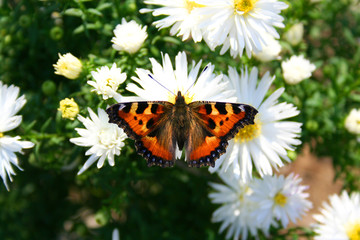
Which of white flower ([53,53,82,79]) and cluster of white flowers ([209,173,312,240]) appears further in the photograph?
cluster of white flowers ([209,173,312,240])

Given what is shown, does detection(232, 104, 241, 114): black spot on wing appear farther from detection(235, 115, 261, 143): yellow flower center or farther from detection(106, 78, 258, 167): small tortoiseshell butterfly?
detection(235, 115, 261, 143): yellow flower center

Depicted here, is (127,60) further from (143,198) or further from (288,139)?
(143,198)

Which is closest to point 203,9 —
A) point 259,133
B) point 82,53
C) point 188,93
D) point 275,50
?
point 188,93

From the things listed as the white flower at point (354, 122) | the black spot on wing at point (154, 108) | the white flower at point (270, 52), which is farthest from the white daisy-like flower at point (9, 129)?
the white flower at point (354, 122)

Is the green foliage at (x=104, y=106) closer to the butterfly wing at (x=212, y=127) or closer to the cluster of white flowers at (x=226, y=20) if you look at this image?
the cluster of white flowers at (x=226, y=20)

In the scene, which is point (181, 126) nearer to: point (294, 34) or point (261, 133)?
point (261, 133)

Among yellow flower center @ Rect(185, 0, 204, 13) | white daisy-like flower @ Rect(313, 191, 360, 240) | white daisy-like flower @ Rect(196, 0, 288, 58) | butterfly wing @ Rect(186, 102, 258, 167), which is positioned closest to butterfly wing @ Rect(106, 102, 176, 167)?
butterfly wing @ Rect(186, 102, 258, 167)
